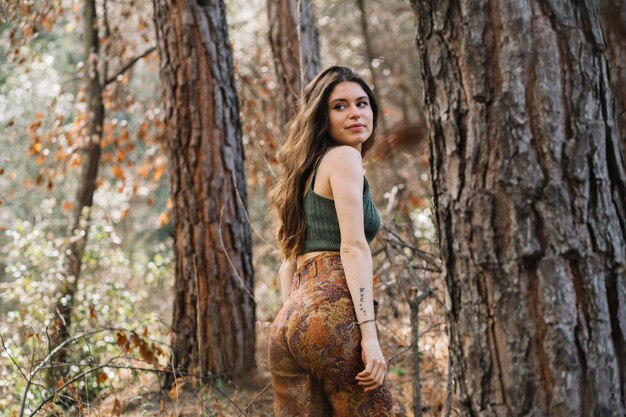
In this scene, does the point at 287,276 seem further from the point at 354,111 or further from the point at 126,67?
the point at 126,67

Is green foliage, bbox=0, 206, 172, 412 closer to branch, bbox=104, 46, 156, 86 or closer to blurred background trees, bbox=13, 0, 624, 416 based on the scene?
blurred background trees, bbox=13, 0, 624, 416

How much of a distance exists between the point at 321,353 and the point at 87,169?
515 cm

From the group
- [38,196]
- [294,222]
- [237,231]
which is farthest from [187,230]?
[38,196]

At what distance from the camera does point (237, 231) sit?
4.99 meters

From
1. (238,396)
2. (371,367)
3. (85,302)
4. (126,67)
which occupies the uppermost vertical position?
(126,67)

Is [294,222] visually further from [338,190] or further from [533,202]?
[533,202]

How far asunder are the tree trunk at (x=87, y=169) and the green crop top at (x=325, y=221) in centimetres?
393

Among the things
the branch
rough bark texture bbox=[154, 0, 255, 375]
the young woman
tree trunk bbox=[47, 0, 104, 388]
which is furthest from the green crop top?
the branch

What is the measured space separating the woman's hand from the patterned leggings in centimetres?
5

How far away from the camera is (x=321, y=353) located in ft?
7.88

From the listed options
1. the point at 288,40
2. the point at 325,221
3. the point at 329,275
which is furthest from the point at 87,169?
the point at 329,275

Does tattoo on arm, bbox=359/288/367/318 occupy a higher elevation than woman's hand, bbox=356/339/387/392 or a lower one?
higher

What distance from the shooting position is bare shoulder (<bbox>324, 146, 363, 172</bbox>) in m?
2.54

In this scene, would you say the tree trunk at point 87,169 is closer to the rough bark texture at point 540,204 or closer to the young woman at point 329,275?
the young woman at point 329,275
